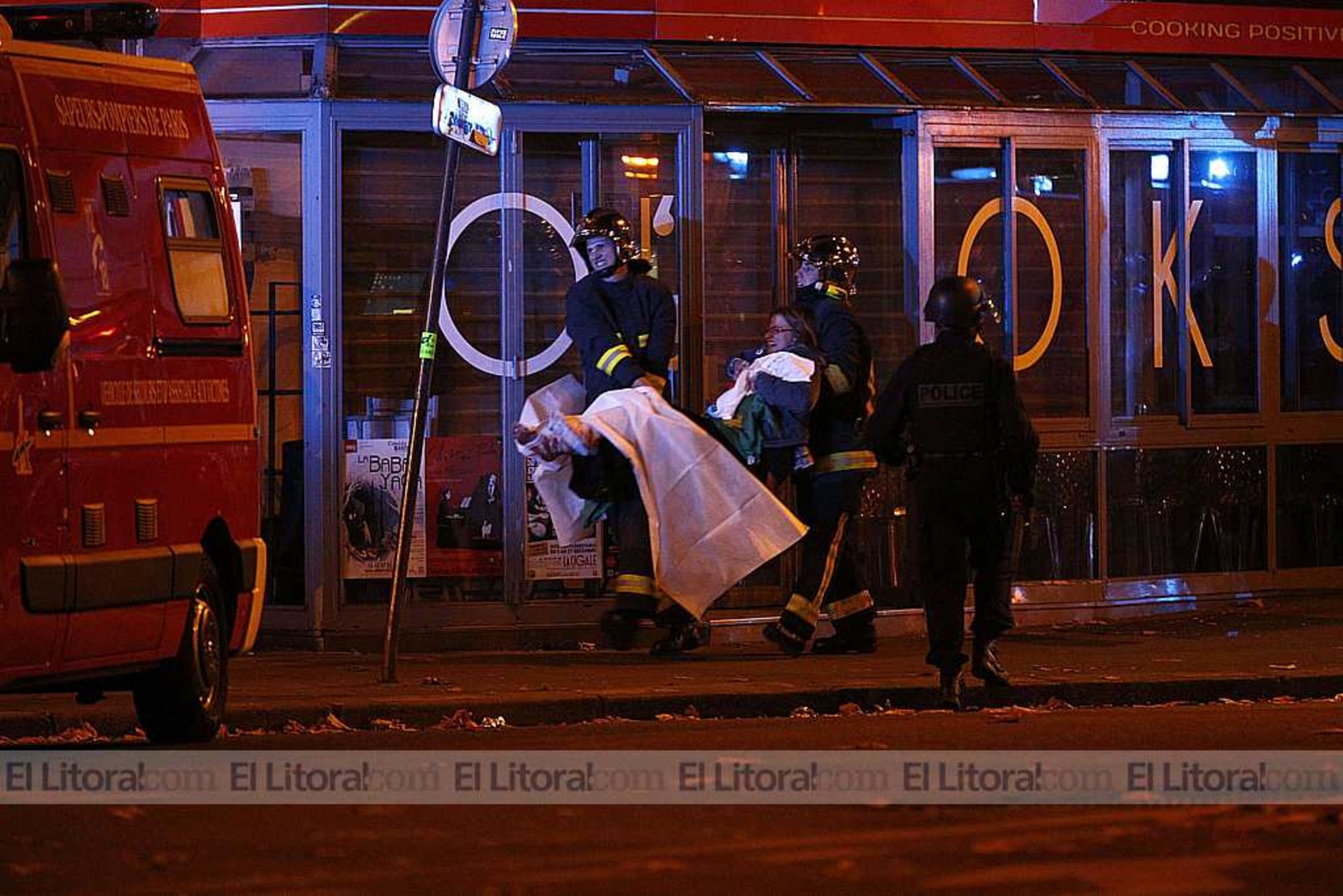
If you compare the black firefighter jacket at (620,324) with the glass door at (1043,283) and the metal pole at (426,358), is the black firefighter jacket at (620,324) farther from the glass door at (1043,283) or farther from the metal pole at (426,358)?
the glass door at (1043,283)

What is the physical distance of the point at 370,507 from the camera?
14.0 metres

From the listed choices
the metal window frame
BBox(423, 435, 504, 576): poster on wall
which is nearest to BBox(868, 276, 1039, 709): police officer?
BBox(423, 435, 504, 576): poster on wall

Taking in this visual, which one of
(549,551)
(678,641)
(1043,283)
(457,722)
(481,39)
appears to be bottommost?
(457,722)

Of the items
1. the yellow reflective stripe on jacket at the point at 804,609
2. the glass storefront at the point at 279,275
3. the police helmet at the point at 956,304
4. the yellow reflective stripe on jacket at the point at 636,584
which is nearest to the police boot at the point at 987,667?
the police helmet at the point at 956,304

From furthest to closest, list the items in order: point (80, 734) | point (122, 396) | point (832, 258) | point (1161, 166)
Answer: point (1161, 166)
point (832, 258)
point (80, 734)
point (122, 396)

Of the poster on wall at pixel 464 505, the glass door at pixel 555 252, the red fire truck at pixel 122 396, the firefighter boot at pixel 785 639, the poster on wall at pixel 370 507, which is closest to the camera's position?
the red fire truck at pixel 122 396

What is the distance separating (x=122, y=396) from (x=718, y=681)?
3.83 meters

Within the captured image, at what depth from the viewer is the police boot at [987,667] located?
39.3 feet

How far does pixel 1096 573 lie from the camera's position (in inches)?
619

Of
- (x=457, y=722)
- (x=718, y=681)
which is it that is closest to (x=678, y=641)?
(x=718, y=681)

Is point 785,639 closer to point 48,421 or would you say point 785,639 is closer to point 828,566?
point 828,566

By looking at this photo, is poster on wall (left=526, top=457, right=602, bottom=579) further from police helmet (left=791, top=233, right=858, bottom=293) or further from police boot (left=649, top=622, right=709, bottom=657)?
police helmet (left=791, top=233, right=858, bottom=293)

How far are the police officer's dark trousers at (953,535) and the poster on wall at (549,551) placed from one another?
290cm
